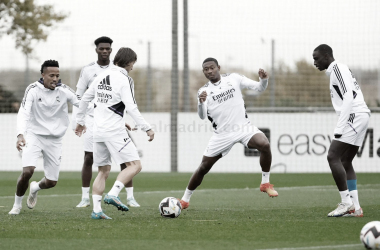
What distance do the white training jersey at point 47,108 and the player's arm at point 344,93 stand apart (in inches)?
151

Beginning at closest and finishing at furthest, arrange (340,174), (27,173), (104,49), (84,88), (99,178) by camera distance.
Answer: (340,174) → (99,178) → (27,173) → (104,49) → (84,88)

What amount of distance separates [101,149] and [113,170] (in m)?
11.1

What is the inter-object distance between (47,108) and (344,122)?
419 cm

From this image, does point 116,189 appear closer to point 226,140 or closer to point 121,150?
point 121,150

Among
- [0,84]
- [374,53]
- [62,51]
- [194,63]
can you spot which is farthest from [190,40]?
[0,84]

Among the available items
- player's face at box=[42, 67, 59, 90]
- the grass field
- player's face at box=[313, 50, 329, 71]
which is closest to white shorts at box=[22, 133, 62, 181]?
the grass field

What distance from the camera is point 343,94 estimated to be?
27.3 ft

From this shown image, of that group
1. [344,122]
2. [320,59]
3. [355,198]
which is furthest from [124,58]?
[355,198]

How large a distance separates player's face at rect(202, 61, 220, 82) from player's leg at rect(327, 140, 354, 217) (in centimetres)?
236

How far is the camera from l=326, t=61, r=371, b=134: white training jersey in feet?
27.2

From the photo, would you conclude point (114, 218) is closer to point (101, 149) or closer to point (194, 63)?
point (101, 149)

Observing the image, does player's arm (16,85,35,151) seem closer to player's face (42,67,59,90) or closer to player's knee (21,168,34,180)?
player's face (42,67,59,90)

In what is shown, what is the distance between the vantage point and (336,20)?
19.7m

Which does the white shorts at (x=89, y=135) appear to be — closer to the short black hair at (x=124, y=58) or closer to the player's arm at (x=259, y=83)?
the short black hair at (x=124, y=58)
